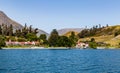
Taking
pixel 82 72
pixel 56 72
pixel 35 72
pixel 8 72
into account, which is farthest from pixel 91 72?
pixel 8 72

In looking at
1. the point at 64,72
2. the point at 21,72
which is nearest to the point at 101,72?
the point at 64,72

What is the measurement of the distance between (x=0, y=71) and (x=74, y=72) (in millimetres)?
20277

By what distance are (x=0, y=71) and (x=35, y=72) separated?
32.3 ft

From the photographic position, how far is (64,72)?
272 feet

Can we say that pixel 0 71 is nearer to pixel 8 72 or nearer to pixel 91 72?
pixel 8 72

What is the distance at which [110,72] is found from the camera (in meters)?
83.2

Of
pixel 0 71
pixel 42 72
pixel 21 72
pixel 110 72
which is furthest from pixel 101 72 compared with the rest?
pixel 0 71

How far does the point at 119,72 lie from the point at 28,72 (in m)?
24.5

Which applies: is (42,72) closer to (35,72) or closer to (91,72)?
(35,72)

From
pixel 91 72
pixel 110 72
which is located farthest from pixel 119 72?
pixel 91 72

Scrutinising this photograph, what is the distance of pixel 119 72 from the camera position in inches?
3253

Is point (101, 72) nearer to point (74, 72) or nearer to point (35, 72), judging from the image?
point (74, 72)

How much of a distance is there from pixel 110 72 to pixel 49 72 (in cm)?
1654

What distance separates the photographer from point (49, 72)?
8281 centimetres
